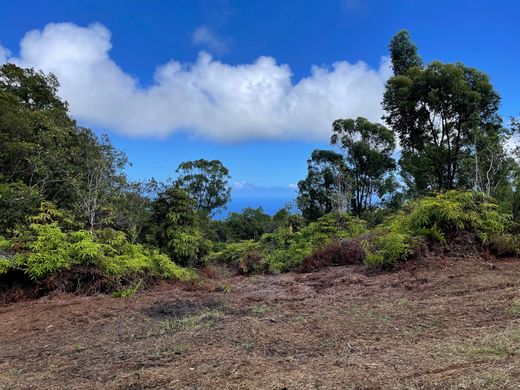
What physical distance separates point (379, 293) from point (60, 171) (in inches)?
515

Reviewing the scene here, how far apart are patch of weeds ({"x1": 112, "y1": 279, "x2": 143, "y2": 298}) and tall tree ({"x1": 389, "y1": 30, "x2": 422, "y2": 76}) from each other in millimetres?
24043

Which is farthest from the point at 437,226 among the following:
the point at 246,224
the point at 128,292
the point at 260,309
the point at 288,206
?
the point at 246,224

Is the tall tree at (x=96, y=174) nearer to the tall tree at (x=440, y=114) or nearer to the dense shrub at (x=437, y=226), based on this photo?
the dense shrub at (x=437, y=226)

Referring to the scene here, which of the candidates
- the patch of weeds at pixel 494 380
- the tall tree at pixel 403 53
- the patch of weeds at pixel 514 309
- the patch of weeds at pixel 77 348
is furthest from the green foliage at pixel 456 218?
the tall tree at pixel 403 53

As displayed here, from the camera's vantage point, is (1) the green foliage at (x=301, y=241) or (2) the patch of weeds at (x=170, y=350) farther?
(1) the green foliage at (x=301, y=241)

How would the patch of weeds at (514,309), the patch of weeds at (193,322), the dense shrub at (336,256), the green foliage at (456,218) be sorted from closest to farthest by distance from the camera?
the patch of weeds at (514,309)
the patch of weeds at (193,322)
the green foliage at (456,218)
the dense shrub at (336,256)

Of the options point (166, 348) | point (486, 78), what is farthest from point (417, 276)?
point (486, 78)

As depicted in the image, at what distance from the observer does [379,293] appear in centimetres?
605

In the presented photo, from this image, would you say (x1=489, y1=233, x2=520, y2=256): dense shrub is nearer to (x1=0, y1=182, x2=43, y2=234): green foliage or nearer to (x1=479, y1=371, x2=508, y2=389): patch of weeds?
(x1=479, y1=371, x2=508, y2=389): patch of weeds

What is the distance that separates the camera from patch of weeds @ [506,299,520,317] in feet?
14.0

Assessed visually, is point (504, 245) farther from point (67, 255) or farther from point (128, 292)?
point (67, 255)

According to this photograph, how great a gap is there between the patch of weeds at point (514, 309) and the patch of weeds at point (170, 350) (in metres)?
3.45

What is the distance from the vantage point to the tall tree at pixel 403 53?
26156 mm

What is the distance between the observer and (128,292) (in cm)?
668
